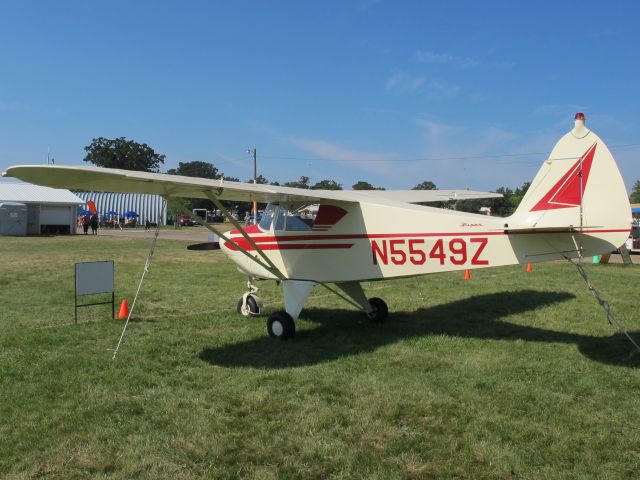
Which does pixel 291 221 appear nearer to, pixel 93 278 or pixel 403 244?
pixel 403 244

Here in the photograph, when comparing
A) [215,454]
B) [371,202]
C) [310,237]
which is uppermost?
[371,202]

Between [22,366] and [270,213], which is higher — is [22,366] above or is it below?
below

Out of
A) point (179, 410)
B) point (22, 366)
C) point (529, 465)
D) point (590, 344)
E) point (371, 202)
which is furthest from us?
point (371, 202)

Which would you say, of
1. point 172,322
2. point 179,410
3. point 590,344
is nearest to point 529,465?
point 179,410

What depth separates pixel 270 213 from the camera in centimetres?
820

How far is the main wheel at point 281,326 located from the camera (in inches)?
280

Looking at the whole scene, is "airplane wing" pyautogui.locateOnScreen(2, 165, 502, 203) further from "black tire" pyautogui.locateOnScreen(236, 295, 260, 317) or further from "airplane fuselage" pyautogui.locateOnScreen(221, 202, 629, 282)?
"black tire" pyautogui.locateOnScreen(236, 295, 260, 317)

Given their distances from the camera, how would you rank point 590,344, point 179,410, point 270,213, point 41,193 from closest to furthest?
point 179,410 → point 590,344 → point 270,213 → point 41,193

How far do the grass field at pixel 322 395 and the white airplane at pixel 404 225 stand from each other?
1.10 meters

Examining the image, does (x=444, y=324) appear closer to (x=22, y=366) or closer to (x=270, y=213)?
(x=270, y=213)

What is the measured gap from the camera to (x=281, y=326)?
281 inches

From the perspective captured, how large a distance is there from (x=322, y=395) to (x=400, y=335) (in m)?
2.82

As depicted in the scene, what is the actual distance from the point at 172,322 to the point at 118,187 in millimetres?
3045

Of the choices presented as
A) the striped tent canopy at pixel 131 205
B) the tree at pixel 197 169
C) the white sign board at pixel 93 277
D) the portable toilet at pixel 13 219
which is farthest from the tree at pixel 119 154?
the white sign board at pixel 93 277
